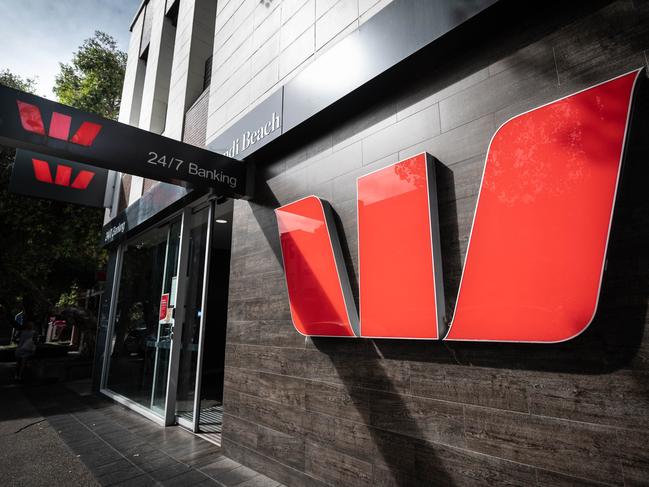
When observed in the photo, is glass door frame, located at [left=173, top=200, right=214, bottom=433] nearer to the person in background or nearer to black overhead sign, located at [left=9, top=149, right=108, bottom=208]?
black overhead sign, located at [left=9, top=149, right=108, bottom=208]

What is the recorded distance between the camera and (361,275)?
2.77m

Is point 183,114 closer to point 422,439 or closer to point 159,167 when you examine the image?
point 159,167

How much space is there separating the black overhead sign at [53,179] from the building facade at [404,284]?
3005 millimetres

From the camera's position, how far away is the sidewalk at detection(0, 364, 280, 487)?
338 centimetres

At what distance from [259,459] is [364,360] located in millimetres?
1642

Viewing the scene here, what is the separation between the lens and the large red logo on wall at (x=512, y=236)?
1752mm

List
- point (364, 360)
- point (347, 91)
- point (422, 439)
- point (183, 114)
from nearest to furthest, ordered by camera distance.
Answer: point (422, 439)
point (364, 360)
point (347, 91)
point (183, 114)

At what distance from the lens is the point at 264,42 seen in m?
4.48

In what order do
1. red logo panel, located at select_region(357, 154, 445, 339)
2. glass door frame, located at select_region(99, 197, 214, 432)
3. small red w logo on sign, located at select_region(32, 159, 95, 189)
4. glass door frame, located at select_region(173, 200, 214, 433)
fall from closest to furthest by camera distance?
red logo panel, located at select_region(357, 154, 445, 339) < glass door frame, located at select_region(173, 200, 214, 433) < glass door frame, located at select_region(99, 197, 214, 432) < small red w logo on sign, located at select_region(32, 159, 95, 189)

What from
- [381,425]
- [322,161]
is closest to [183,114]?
[322,161]

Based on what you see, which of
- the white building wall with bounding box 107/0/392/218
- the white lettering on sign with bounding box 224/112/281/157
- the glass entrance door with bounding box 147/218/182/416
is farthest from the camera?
the glass entrance door with bounding box 147/218/182/416

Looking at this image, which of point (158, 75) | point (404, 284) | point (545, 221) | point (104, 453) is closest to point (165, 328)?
point (104, 453)

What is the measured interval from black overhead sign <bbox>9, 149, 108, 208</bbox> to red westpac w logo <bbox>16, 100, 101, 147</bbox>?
189 inches

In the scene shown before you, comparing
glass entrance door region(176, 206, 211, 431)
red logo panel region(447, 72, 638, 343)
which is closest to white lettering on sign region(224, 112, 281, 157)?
glass entrance door region(176, 206, 211, 431)
